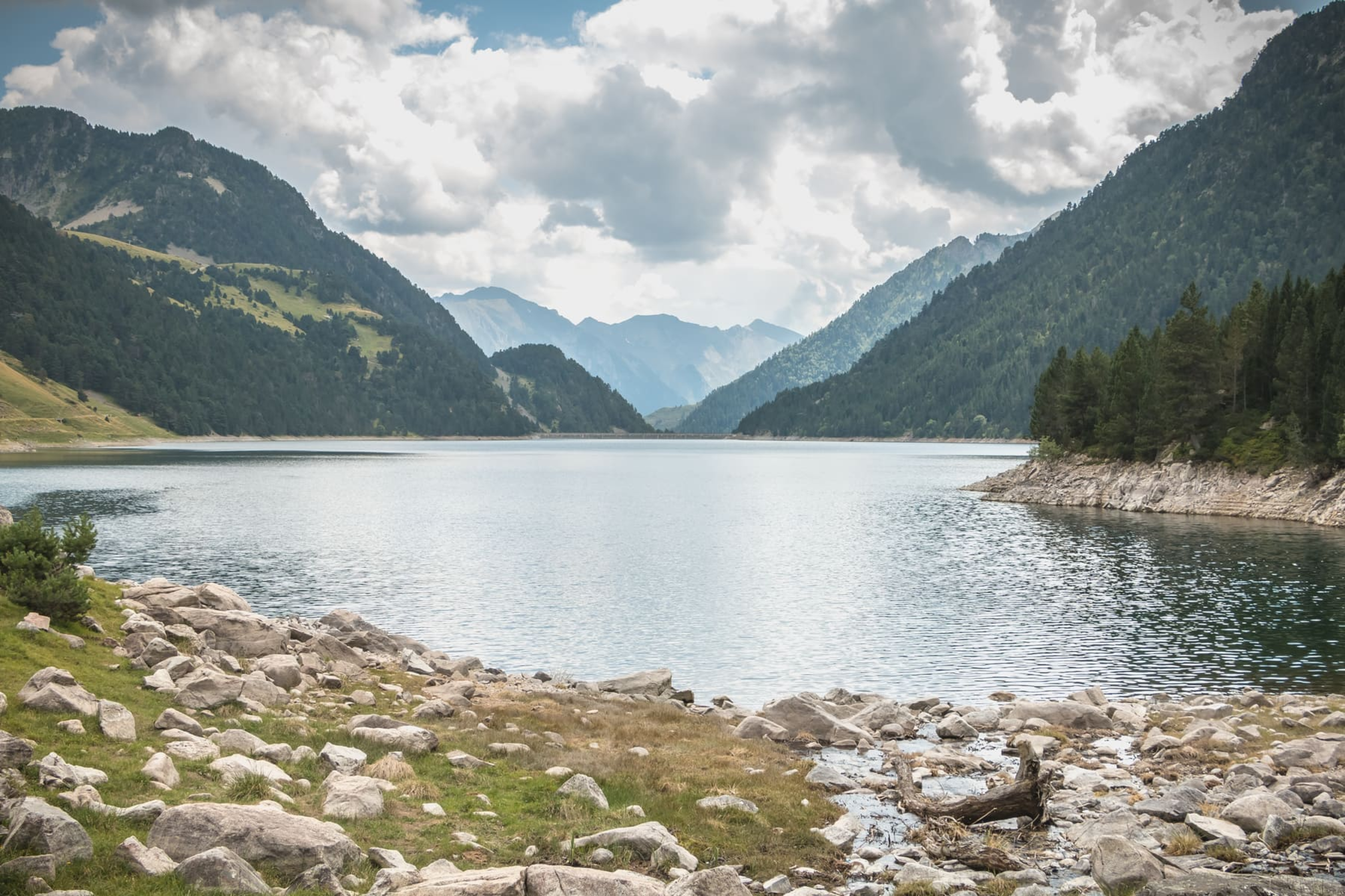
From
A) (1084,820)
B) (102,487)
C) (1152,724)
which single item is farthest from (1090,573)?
(102,487)

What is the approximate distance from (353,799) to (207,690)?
310 inches

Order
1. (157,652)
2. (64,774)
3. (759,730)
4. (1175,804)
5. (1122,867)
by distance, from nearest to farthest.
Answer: (64,774), (1122,867), (1175,804), (157,652), (759,730)

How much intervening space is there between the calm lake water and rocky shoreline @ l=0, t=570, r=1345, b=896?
7495mm

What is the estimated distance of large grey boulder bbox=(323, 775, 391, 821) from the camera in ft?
55.1

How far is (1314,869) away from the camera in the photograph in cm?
1680

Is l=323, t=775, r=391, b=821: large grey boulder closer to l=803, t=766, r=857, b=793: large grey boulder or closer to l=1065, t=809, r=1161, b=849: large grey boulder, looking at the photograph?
l=803, t=766, r=857, b=793: large grey boulder

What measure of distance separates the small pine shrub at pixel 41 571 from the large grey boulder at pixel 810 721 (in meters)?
20.6

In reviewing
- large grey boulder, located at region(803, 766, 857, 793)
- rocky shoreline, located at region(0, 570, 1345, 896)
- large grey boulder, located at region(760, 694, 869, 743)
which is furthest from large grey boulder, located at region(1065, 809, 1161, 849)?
large grey boulder, located at region(760, 694, 869, 743)

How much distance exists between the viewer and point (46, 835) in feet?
41.4

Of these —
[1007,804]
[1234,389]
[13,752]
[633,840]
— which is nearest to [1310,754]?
[1007,804]

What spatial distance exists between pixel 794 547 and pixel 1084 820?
63384 millimetres

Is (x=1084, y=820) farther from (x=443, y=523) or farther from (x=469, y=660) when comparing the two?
(x=443, y=523)

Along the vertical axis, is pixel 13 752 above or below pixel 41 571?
below

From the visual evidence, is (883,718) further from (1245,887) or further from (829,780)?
(1245,887)
